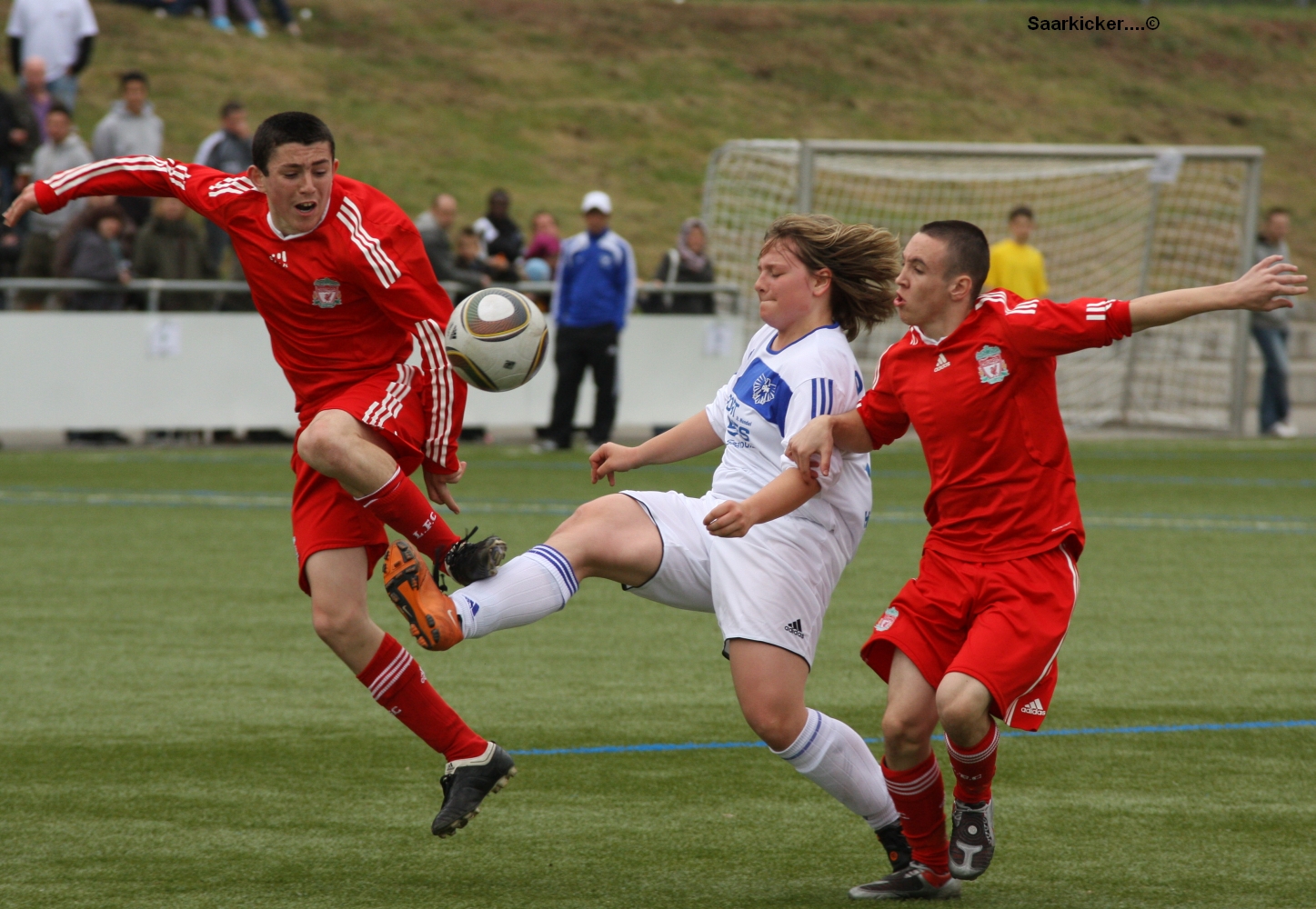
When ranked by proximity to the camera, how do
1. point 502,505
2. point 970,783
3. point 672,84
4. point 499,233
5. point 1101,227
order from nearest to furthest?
point 970,783
point 502,505
point 499,233
point 1101,227
point 672,84

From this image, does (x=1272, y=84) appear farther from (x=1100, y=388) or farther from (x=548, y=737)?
(x=548, y=737)

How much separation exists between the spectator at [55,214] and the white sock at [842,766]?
10.8 m

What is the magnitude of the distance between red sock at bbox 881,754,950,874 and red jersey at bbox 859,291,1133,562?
0.57 meters

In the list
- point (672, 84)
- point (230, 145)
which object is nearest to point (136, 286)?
point (230, 145)

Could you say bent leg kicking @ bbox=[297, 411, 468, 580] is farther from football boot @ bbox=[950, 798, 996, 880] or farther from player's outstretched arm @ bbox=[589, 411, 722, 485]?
football boot @ bbox=[950, 798, 996, 880]

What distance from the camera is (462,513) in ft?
34.5

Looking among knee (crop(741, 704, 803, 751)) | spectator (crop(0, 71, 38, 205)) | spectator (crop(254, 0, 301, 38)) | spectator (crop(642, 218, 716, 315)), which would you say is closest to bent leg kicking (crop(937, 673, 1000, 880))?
knee (crop(741, 704, 803, 751))

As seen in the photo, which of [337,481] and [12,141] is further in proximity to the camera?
[12,141]

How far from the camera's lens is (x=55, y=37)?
51.8 feet

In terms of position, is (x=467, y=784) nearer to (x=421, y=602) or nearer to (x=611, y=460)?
(x=421, y=602)

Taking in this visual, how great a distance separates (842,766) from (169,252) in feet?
36.2

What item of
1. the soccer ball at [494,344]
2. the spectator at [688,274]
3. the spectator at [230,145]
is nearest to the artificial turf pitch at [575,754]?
the soccer ball at [494,344]

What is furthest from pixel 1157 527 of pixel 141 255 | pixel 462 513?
pixel 141 255

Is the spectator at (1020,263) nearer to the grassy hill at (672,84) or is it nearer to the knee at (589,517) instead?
the grassy hill at (672,84)
